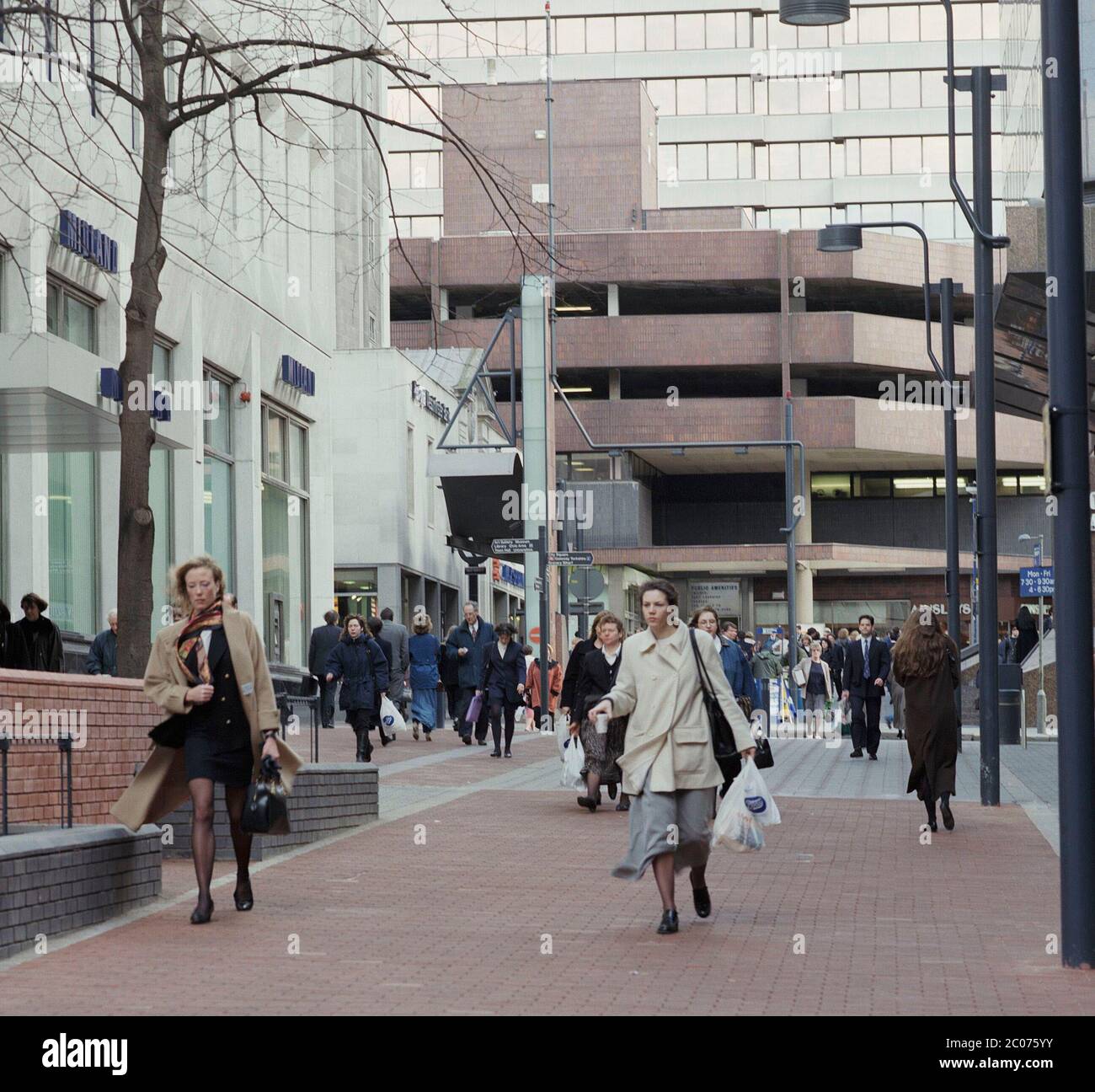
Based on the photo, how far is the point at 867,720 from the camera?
2598 centimetres

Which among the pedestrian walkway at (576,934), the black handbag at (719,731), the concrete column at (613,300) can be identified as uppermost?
the concrete column at (613,300)

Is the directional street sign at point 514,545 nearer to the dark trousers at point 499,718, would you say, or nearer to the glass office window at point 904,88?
the dark trousers at point 499,718

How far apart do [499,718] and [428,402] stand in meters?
25.3

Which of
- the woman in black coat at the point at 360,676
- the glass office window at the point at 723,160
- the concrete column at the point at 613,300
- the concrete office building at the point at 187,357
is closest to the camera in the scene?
the concrete office building at the point at 187,357

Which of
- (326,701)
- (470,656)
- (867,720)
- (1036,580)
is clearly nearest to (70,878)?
(326,701)

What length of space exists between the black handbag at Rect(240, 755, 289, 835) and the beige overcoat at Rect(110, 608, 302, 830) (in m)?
0.12

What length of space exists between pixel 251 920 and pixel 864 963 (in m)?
3.12

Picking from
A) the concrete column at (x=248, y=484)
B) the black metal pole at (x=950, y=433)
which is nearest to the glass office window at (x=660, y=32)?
the concrete column at (x=248, y=484)

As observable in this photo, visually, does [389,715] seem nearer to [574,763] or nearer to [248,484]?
[574,763]

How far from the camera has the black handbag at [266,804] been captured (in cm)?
987

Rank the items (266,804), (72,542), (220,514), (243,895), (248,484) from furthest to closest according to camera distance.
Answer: (248,484) < (220,514) < (72,542) < (243,895) < (266,804)

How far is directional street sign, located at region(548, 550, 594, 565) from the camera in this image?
3215 centimetres

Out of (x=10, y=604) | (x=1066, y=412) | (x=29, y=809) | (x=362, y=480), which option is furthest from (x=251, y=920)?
(x=362, y=480)

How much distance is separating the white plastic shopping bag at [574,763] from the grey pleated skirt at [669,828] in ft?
Result: 22.4
